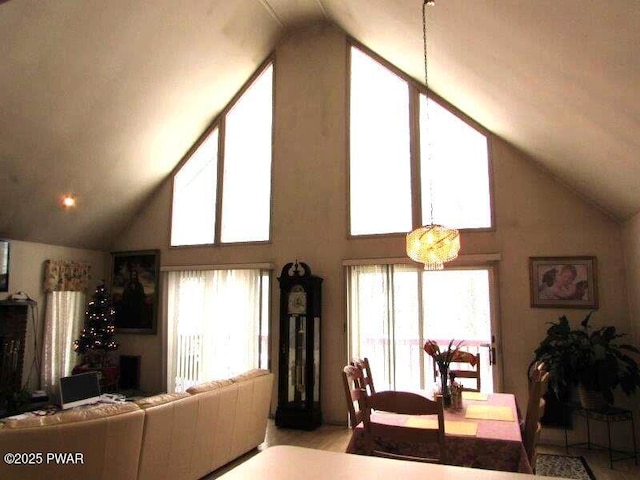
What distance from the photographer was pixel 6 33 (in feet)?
13.5

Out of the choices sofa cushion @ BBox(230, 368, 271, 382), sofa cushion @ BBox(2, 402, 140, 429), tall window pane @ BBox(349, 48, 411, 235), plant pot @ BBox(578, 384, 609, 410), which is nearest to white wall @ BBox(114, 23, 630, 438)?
tall window pane @ BBox(349, 48, 411, 235)

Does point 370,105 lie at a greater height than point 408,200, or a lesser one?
greater

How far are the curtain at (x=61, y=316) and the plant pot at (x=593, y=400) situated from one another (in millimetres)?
6838

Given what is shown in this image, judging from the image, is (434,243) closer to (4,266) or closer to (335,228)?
(335,228)

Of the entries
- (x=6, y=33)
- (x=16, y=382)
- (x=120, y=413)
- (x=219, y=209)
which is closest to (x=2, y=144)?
(x=6, y=33)

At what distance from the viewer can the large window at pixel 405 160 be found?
554cm

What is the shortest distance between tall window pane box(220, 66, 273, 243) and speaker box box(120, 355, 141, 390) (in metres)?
2.48

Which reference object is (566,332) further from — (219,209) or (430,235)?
(219,209)

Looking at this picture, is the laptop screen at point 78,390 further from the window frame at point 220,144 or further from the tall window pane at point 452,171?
the tall window pane at point 452,171

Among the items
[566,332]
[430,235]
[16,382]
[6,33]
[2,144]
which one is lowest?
[16,382]

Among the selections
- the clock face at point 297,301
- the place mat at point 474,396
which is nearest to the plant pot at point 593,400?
the place mat at point 474,396

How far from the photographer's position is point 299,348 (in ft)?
18.7

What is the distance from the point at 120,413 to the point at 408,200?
410 cm

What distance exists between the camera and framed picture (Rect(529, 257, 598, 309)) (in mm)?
4844
